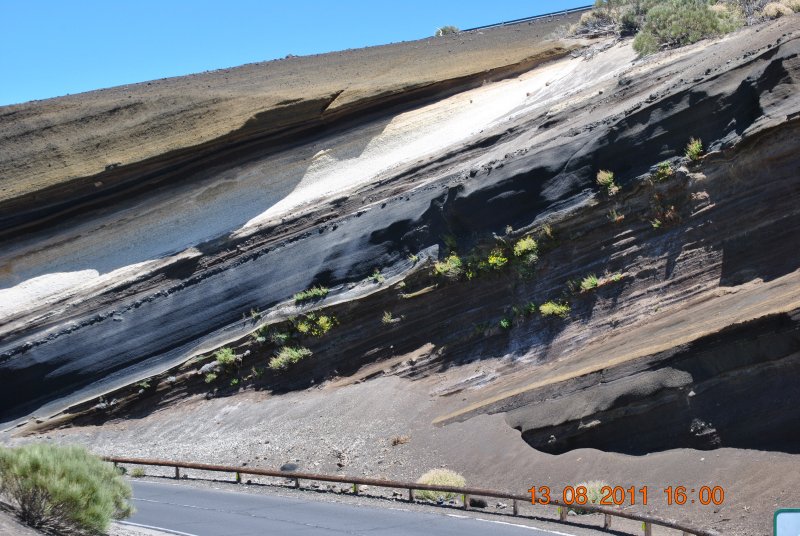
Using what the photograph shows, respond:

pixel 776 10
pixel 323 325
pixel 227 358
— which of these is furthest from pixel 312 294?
pixel 776 10

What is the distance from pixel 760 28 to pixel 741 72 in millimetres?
3054

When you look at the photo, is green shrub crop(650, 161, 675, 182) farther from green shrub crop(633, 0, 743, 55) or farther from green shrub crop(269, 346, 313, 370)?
green shrub crop(269, 346, 313, 370)

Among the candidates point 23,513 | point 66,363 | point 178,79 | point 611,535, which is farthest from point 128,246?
point 611,535

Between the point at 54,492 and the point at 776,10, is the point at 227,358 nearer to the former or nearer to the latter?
the point at 54,492

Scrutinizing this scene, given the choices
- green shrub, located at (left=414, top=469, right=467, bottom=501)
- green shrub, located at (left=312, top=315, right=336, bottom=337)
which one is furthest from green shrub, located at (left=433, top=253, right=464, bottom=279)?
green shrub, located at (left=414, top=469, right=467, bottom=501)

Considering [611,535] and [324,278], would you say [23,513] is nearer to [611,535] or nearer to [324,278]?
[611,535]

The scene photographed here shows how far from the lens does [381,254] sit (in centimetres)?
2173

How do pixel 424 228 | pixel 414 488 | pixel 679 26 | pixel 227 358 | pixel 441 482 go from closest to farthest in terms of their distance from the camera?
pixel 414 488
pixel 441 482
pixel 424 228
pixel 227 358
pixel 679 26

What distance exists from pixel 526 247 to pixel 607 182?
215 cm

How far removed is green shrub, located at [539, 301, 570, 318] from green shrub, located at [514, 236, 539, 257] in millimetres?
1287

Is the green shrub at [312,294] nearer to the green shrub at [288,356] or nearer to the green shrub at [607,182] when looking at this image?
the green shrub at [288,356]

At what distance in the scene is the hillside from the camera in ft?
47.9
